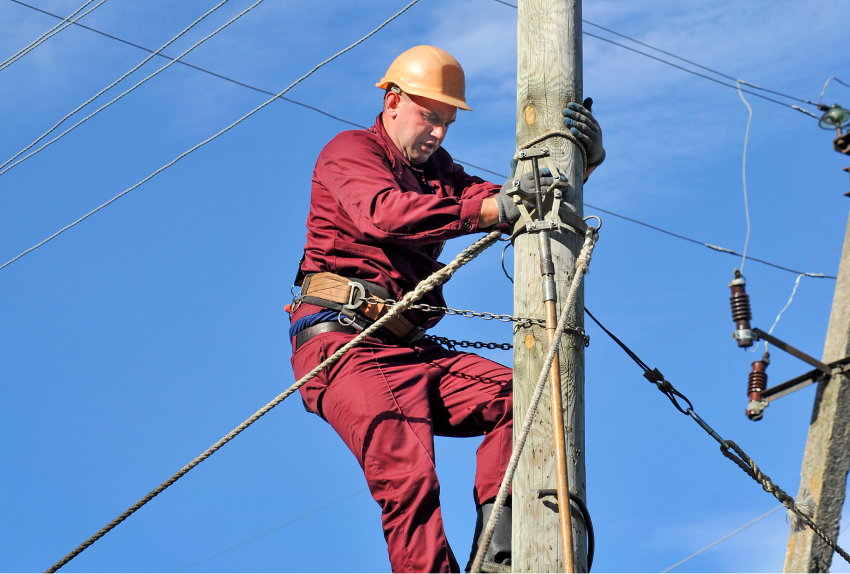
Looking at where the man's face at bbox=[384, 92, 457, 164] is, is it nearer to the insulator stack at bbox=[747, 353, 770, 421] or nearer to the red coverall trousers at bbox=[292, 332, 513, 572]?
the red coverall trousers at bbox=[292, 332, 513, 572]

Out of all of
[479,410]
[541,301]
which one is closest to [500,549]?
[479,410]

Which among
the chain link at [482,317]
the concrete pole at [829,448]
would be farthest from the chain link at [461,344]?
the concrete pole at [829,448]

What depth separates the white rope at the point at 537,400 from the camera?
11.1 feet

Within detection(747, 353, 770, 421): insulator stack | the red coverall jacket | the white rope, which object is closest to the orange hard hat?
the red coverall jacket

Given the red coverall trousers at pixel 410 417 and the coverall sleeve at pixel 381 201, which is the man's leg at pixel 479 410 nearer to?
the red coverall trousers at pixel 410 417

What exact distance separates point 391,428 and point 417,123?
1450 millimetres

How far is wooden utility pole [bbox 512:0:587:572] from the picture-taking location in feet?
12.2

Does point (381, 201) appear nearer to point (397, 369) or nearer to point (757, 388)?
point (397, 369)

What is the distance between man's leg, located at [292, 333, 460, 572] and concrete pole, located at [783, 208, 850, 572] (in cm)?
333

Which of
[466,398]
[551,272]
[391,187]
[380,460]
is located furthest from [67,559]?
[551,272]

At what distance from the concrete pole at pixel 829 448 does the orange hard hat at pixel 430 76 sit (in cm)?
358

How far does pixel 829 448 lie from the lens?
22.0 feet

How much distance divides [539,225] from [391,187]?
2.18ft

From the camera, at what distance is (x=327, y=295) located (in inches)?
174
